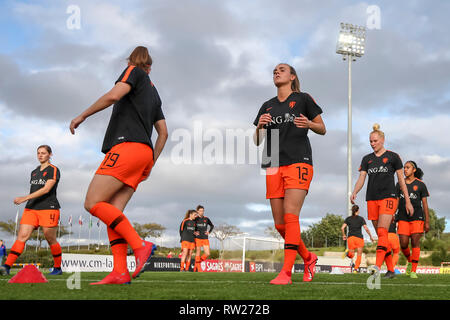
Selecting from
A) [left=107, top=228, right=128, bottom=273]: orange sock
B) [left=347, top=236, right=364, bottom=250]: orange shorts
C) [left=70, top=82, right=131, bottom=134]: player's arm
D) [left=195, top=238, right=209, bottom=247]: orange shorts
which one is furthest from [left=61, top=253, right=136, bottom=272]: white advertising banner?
[left=70, top=82, right=131, bottom=134]: player's arm

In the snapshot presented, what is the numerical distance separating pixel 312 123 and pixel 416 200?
6001mm

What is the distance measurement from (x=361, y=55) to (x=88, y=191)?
5103 cm

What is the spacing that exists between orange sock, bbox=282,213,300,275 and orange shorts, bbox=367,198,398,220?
348cm

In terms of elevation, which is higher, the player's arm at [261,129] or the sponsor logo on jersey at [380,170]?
the player's arm at [261,129]

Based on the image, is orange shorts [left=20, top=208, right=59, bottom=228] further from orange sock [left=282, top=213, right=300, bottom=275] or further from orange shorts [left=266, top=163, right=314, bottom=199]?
orange sock [left=282, top=213, right=300, bottom=275]

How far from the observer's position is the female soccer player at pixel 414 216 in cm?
1023

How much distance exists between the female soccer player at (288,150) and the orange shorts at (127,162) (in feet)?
5.44

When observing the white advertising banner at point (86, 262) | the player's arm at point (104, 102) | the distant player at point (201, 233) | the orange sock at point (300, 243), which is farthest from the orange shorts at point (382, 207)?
the white advertising banner at point (86, 262)

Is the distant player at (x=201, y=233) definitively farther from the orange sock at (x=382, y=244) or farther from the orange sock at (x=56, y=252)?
the orange sock at (x=382, y=244)

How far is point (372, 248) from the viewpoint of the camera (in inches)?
2334

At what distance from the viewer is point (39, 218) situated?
8.15 meters

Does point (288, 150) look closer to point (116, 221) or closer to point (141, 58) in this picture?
point (141, 58)
